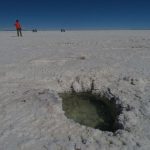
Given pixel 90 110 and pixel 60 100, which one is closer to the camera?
pixel 60 100

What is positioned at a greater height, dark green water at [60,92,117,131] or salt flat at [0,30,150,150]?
salt flat at [0,30,150,150]

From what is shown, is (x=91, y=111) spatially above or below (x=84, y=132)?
below

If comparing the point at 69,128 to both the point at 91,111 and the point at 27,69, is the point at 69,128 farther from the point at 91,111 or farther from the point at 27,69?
the point at 27,69

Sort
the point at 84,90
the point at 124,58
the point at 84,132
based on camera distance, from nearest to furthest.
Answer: the point at 84,132, the point at 84,90, the point at 124,58

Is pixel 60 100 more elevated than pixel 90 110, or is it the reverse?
pixel 60 100

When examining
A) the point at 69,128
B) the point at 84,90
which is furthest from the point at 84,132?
the point at 84,90
